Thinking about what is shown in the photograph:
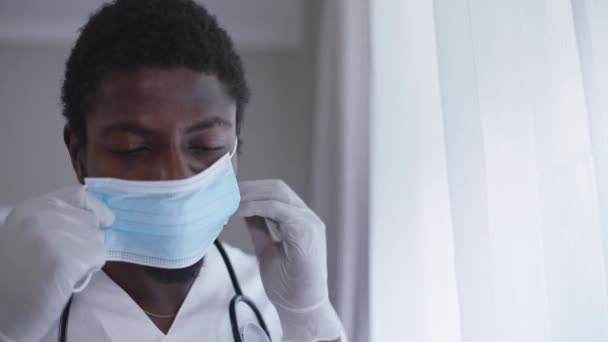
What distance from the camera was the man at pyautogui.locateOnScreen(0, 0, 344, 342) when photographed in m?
0.61

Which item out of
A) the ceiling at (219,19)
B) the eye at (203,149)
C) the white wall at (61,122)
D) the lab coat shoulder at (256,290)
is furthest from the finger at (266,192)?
the ceiling at (219,19)

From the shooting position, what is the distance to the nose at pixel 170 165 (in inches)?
26.3

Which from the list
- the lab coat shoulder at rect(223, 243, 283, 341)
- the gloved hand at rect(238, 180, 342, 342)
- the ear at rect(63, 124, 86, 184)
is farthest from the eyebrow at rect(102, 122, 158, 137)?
the lab coat shoulder at rect(223, 243, 283, 341)

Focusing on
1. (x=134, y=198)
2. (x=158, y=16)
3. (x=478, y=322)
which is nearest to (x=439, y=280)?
(x=478, y=322)

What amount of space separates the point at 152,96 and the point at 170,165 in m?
0.10

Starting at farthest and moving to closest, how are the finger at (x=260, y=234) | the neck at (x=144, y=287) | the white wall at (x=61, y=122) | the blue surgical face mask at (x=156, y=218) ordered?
the white wall at (x=61, y=122)
the finger at (x=260, y=234)
the neck at (x=144, y=287)
the blue surgical face mask at (x=156, y=218)

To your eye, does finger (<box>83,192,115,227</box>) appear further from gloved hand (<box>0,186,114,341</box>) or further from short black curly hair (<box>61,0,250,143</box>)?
short black curly hair (<box>61,0,250,143</box>)

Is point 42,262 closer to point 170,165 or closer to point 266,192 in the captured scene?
point 170,165

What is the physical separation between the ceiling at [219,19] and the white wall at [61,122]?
0.03m

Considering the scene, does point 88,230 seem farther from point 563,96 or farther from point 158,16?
point 563,96

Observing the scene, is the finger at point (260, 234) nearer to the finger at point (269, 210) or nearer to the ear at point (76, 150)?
the finger at point (269, 210)

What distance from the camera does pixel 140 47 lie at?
0.68 meters

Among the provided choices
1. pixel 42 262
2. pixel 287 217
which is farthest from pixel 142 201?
pixel 287 217

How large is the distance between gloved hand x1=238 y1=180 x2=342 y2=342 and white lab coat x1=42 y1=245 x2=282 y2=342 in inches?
2.7
